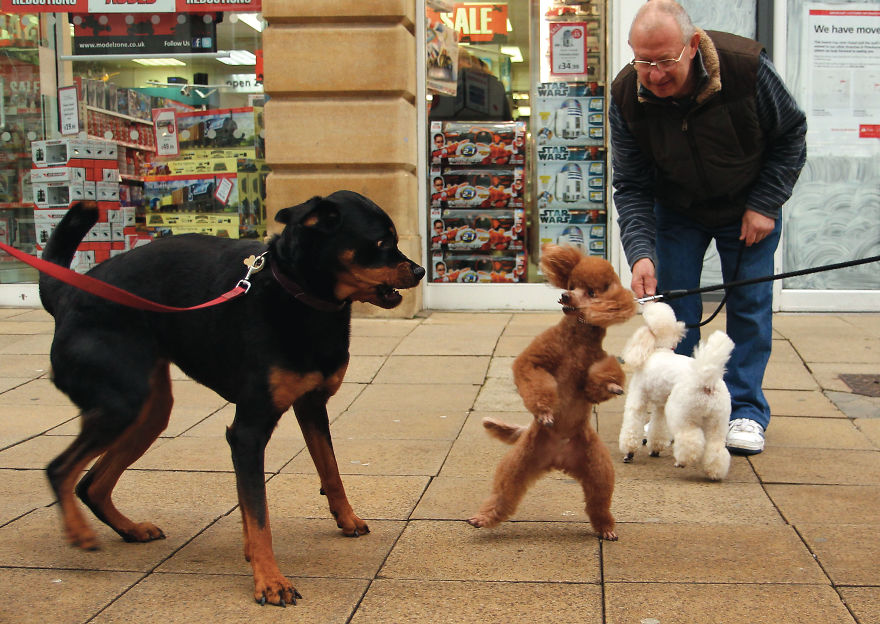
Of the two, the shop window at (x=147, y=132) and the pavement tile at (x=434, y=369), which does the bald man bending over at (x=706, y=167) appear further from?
the shop window at (x=147, y=132)

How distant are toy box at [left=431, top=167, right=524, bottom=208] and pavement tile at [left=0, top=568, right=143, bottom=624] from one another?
6078 mm

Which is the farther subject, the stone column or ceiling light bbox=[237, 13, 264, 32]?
ceiling light bbox=[237, 13, 264, 32]

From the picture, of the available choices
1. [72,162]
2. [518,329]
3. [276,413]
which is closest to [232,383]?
[276,413]

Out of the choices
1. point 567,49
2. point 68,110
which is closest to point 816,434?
point 567,49

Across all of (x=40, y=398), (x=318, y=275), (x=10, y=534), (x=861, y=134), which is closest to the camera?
(x=318, y=275)

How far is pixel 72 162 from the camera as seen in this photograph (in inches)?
367

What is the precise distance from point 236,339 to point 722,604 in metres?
1.78

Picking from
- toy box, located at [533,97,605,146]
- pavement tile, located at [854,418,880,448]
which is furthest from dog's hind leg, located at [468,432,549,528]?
toy box, located at [533,97,605,146]

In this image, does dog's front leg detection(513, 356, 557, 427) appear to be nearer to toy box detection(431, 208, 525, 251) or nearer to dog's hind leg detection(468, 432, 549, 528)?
dog's hind leg detection(468, 432, 549, 528)

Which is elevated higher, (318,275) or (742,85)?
(742,85)

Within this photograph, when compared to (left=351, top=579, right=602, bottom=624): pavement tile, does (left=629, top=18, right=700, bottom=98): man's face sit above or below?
above

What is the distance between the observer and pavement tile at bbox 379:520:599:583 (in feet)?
10.8

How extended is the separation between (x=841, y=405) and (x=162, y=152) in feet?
21.4

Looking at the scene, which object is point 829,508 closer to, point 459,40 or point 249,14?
point 459,40
